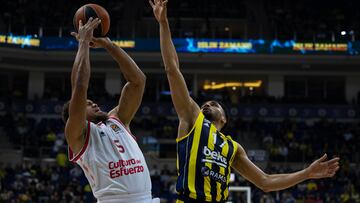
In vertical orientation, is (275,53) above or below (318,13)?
below

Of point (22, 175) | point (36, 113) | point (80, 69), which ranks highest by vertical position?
point (80, 69)

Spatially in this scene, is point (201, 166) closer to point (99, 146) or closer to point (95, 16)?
point (99, 146)

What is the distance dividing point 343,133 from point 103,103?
35.8 ft

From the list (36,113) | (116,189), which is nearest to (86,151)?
(116,189)

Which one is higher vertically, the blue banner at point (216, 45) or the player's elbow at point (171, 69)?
the blue banner at point (216, 45)

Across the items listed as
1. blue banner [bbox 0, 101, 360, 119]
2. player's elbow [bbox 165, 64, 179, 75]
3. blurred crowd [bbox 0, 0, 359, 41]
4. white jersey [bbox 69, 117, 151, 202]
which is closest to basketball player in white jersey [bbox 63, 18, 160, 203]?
white jersey [bbox 69, 117, 151, 202]

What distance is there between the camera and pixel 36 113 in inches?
1046

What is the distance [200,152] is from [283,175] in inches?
33.8

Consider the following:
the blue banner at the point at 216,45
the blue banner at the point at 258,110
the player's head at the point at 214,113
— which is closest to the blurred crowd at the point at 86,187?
the blue banner at the point at 258,110

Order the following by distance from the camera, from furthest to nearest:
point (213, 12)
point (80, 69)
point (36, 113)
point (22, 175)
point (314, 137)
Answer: point (213, 12) → point (36, 113) → point (314, 137) → point (22, 175) → point (80, 69)

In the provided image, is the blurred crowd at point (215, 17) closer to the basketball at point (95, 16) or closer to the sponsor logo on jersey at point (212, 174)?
the basketball at point (95, 16)

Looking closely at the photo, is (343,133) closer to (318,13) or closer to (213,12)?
(318,13)

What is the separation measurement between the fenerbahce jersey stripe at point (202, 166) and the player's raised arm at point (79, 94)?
29.4 inches

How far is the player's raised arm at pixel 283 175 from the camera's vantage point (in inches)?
170
